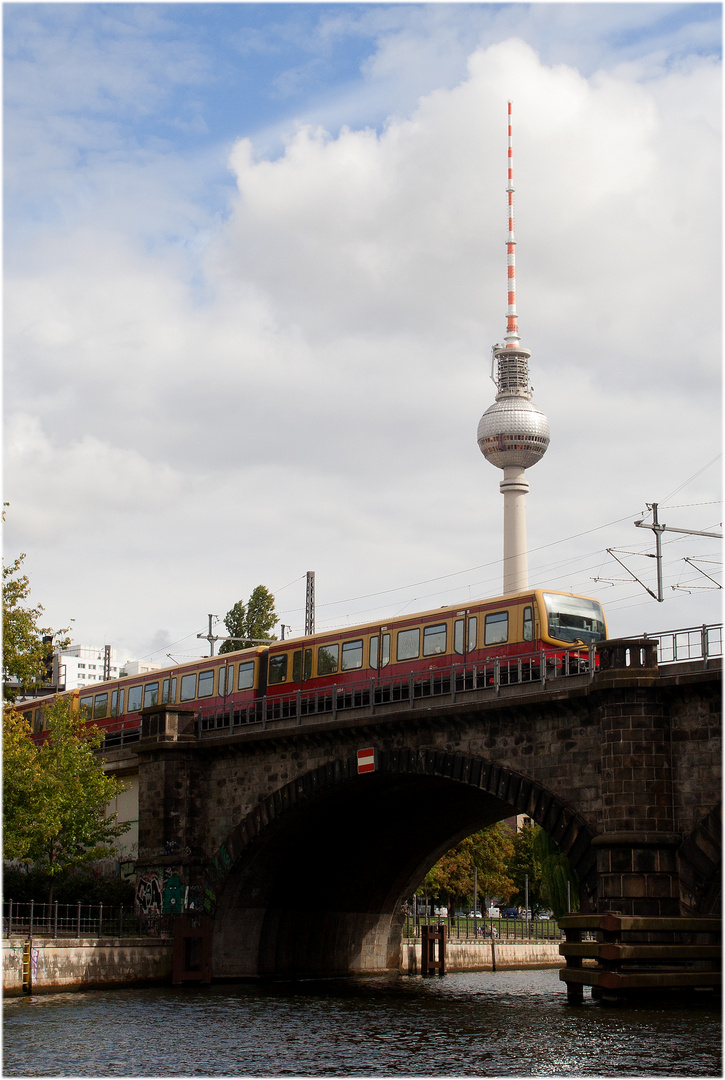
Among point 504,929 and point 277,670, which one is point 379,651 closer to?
point 277,670

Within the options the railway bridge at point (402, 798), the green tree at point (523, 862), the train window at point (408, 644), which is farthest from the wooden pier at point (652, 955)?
the green tree at point (523, 862)

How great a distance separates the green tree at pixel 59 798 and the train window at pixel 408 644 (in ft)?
43.6

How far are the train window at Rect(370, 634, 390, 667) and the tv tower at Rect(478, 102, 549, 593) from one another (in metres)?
72.9

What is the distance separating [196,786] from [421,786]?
9.50m

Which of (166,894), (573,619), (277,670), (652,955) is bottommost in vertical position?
(166,894)

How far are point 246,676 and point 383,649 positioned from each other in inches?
293

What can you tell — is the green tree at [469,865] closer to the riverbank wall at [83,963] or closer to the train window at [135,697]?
the train window at [135,697]

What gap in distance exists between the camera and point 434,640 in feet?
150

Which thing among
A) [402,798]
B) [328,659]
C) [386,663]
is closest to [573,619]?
[386,663]

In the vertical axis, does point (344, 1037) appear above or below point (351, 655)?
below

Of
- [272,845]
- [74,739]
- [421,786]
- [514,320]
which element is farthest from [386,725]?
[514,320]

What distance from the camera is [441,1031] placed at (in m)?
33.9

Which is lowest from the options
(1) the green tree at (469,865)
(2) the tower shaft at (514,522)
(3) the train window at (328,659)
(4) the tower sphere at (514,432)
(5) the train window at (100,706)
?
(1) the green tree at (469,865)

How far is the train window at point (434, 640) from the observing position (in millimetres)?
45562
